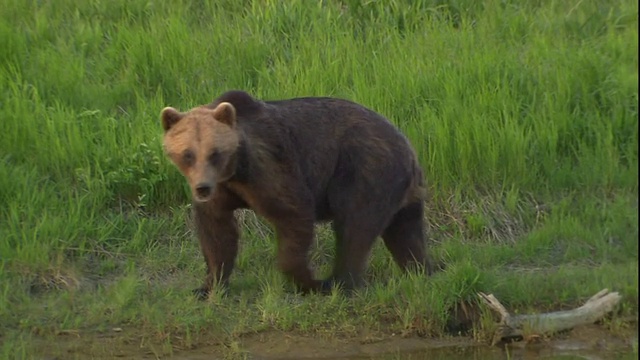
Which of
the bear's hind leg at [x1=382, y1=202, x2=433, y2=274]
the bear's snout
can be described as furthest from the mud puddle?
the bear's snout

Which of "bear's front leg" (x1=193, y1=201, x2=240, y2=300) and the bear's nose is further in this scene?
"bear's front leg" (x1=193, y1=201, x2=240, y2=300)

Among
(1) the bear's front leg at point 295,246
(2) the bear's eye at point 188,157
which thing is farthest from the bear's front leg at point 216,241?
(2) the bear's eye at point 188,157

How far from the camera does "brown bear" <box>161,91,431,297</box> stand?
231 inches

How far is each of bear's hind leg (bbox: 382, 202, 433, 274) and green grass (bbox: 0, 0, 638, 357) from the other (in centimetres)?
19

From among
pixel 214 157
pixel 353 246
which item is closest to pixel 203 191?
pixel 214 157

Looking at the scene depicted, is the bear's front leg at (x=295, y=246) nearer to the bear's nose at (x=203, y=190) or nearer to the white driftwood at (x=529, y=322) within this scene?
the bear's nose at (x=203, y=190)

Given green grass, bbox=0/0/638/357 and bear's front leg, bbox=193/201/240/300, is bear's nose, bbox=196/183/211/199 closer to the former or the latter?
bear's front leg, bbox=193/201/240/300

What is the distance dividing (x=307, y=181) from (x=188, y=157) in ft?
2.59

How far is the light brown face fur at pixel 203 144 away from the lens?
556 centimetres

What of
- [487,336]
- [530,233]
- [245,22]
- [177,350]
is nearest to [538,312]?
[487,336]

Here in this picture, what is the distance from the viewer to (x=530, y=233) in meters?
6.59

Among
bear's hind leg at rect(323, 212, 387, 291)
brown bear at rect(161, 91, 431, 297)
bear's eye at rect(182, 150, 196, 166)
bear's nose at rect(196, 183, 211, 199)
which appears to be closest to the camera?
bear's nose at rect(196, 183, 211, 199)

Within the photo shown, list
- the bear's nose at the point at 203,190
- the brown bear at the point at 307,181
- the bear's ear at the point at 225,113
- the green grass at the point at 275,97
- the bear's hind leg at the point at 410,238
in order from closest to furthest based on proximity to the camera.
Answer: the bear's nose at the point at 203,190
the bear's ear at the point at 225,113
the brown bear at the point at 307,181
the green grass at the point at 275,97
the bear's hind leg at the point at 410,238

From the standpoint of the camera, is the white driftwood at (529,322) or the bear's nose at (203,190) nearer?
the bear's nose at (203,190)
